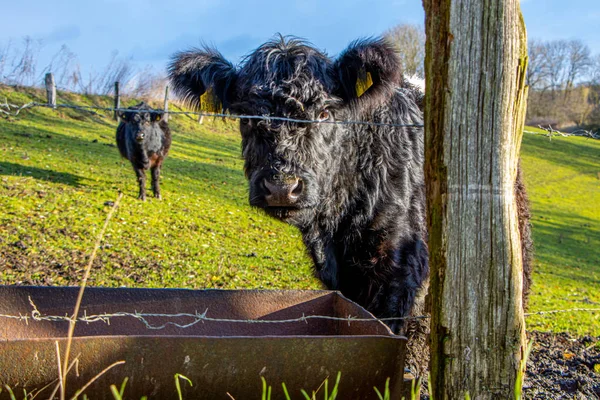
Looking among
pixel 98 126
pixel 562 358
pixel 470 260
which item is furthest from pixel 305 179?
pixel 98 126

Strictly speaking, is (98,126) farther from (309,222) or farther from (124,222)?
(309,222)

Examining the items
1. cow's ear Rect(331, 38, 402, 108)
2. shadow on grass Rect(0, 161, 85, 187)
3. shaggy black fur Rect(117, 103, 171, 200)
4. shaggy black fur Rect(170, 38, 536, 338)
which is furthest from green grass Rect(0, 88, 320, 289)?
cow's ear Rect(331, 38, 402, 108)

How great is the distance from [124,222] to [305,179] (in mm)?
7609

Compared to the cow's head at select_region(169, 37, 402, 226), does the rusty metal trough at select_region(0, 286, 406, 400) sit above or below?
below

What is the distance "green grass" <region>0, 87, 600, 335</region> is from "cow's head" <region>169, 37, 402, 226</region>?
5.87 ft

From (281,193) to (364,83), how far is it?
3.78 ft

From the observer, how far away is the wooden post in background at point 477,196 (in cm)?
224

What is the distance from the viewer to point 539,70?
214 feet

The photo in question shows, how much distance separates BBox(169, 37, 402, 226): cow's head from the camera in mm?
3646

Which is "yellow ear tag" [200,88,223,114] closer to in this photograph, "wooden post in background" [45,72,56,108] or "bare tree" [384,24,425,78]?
"wooden post in background" [45,72,56,108]

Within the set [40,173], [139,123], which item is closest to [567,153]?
[139,123]

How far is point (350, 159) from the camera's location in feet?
13.9

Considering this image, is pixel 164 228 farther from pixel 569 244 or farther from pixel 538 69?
pixel 538 69

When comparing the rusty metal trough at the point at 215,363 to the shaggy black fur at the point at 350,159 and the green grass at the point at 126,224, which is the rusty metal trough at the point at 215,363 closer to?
the shaggy black fur at the point at 350,159
